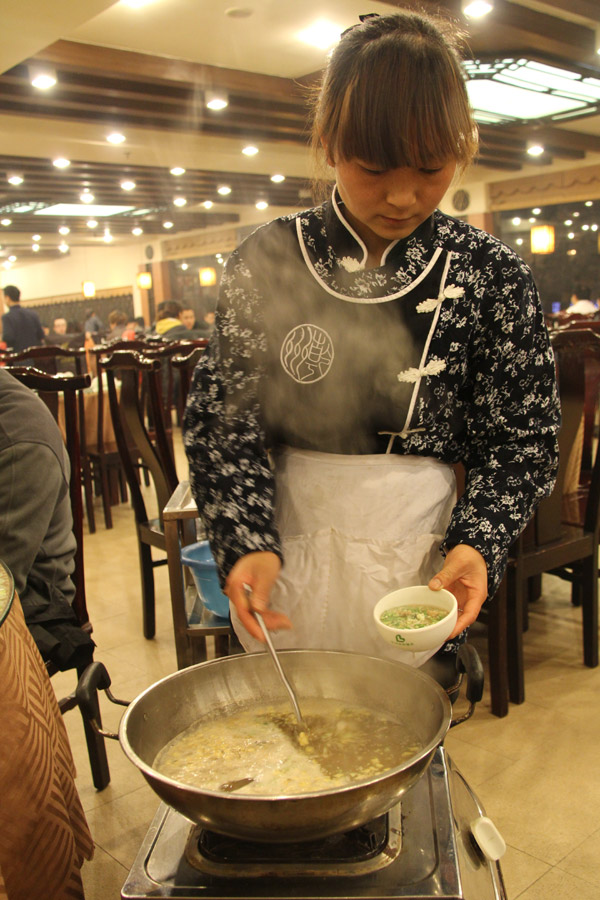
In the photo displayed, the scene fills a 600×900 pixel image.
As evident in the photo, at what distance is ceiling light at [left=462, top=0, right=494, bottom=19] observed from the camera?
5301mm

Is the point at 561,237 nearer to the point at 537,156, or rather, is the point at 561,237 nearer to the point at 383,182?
the point at 537,156

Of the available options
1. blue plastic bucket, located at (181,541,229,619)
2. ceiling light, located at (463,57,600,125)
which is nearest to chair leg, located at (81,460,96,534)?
blue plastic bucket, located at (181,541,229,619)

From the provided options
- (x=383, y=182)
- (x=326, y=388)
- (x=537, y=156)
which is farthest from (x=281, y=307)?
(x=537, y=156)

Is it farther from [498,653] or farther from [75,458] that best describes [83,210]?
[498,653]

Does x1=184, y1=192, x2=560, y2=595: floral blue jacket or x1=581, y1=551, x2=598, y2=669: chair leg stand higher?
x1=184, y1=192, x2=560, y2=595: floral blue jacket

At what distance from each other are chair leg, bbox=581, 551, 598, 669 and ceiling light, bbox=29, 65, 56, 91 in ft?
19.3

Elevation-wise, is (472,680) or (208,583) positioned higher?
(472,680)

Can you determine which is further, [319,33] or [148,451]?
[319,33]

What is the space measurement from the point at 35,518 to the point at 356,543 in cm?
95

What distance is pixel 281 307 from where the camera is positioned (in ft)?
3.84

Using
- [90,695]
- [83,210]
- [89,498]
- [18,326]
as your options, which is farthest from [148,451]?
[83,210]

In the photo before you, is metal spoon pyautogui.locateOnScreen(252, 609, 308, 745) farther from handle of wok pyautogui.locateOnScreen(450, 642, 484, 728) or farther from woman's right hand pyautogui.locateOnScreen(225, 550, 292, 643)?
handle of wok pyautogui.locateOnScreen(450, 642, 484, 728)

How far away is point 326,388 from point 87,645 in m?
1.05

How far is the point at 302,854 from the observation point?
921 mm
